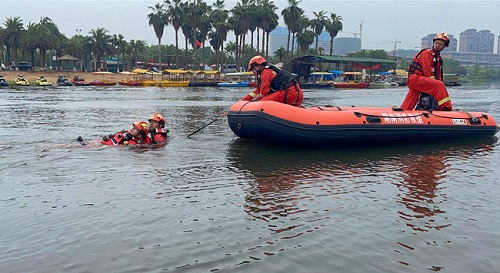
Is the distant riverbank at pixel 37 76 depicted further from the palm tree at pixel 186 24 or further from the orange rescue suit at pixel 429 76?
the orange rescue suit at pixel 429 76

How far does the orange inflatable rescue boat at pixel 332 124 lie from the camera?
31.0 ft

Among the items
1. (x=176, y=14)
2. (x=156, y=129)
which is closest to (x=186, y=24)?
(x=176, y=14)

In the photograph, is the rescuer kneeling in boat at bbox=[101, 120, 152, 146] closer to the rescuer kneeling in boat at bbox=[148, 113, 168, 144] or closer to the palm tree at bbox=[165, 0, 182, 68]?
the rescuer kneeling in boat at bbox=[148, 113, 168, 144]

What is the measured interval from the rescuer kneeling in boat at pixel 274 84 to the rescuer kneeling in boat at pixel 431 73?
2944 mm

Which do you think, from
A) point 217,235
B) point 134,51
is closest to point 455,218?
point 217,235

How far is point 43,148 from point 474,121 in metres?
9.83

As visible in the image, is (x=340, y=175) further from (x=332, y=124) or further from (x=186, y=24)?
(x=186, y=24)

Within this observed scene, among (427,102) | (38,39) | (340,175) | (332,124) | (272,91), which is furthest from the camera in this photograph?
(38,39)

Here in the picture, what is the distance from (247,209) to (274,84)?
5.14m

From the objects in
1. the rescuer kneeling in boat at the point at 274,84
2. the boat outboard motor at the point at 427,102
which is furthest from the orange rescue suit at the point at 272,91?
the boat outboard motor at the point at 427,102

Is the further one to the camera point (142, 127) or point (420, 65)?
point (420, 65)

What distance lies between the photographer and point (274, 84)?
10.6 m

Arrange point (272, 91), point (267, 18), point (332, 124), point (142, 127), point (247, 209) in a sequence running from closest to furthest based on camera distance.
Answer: point (247, 209), point (332, 124), point (142, 127), point (272, 91), point (267, 18)

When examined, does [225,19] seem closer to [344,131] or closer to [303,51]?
[303,51]
